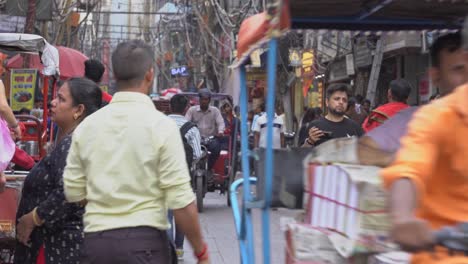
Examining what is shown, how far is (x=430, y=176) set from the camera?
8.97ft

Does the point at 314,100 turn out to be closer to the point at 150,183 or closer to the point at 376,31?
the point at 376,31

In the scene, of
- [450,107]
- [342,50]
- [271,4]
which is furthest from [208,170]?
[342,50]

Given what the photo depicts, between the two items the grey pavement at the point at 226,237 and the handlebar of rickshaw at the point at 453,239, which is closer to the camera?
the handlebar of rickshaw at the point at 453,239

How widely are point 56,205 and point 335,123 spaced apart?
12.2 ft

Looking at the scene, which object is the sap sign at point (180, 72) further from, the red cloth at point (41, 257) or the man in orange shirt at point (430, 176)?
the man in orange shirt at point (430, 176)

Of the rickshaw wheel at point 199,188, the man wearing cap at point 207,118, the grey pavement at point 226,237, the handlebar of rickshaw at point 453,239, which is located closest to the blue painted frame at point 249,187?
the handlebar of rickshaw at point 453,239

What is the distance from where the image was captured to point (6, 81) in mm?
19625

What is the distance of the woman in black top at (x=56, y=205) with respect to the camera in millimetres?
4469

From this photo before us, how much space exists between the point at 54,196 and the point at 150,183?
981 mm

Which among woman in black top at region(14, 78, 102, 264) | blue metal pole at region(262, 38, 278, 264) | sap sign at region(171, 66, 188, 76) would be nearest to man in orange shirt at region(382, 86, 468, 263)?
blue metal pole at region(262, 38, 278, 264)

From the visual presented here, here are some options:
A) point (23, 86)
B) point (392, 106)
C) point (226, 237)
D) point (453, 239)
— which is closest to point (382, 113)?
point (392, 106)

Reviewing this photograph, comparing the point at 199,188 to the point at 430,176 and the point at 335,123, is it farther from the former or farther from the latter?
the point at 430,176

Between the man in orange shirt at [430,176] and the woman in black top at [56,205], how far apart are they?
2219 millimetres

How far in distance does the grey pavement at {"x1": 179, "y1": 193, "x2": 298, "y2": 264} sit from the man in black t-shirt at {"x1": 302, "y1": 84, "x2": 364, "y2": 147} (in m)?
0.81
